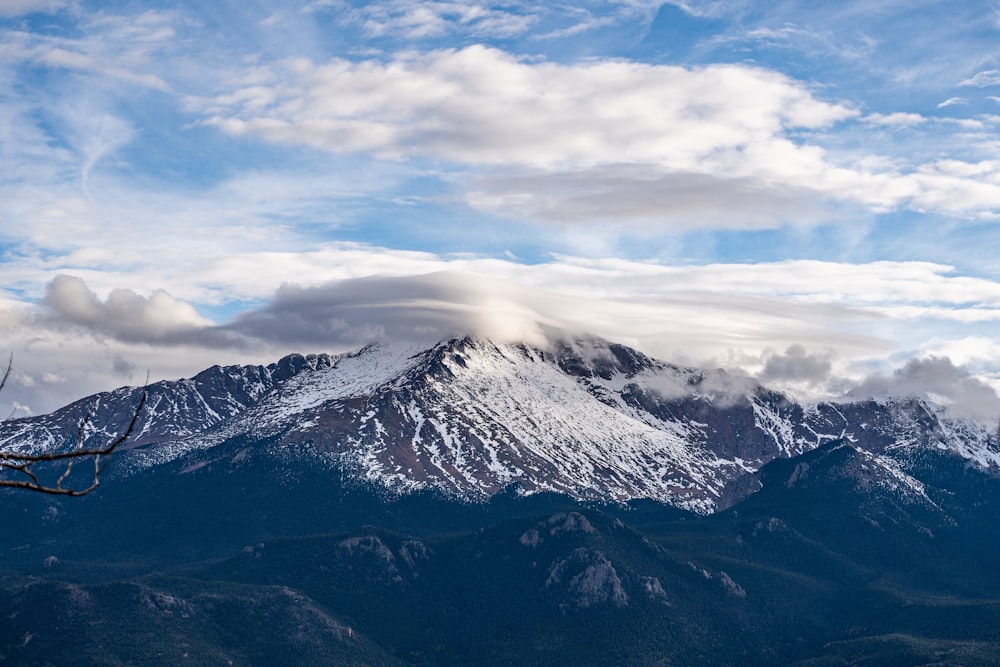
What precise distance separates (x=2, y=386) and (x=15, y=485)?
8.80 ft

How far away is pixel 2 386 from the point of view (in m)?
35.3

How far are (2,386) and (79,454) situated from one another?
2921mm

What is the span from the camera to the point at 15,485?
1378 inches

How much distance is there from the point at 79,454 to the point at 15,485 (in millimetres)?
2008

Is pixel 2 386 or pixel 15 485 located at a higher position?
pixel 2 386

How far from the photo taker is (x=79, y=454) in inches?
1367
